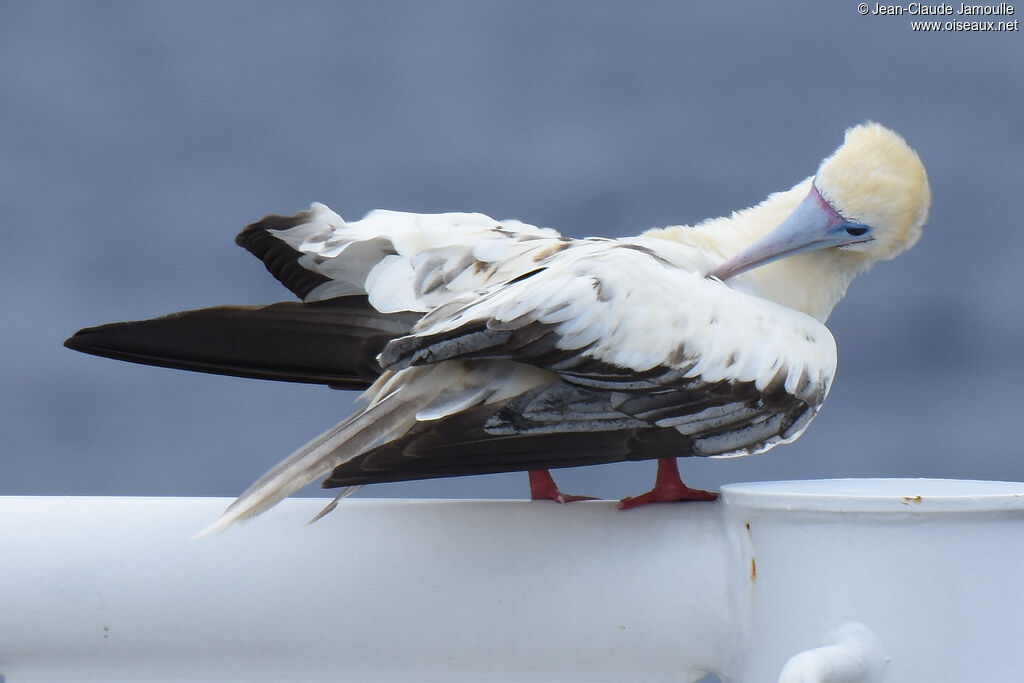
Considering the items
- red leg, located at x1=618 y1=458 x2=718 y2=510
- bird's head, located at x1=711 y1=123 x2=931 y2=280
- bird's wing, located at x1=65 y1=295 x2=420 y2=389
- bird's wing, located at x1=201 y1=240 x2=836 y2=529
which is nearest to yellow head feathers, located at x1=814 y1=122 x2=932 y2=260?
bird's head, located at x1=711 y1=123 x2=931 y2=280

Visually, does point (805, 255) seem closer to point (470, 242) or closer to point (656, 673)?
point (470, 242)

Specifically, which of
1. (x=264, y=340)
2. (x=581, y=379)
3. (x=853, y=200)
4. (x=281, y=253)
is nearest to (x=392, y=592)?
(x=581, y=379)

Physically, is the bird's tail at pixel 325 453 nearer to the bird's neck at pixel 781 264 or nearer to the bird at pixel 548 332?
the bird at pixel 548 332

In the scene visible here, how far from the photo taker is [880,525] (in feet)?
2.58

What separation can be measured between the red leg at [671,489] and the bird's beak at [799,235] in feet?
0.75

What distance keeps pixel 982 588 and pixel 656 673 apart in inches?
11.5

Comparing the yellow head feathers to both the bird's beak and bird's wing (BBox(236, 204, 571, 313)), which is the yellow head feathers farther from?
bird's wing (BBox(236, 204, 571, 313))

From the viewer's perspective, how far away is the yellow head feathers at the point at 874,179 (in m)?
1.29

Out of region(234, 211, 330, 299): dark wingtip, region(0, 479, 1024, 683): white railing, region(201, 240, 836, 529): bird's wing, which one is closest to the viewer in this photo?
region(0, 479, 1024, 683): white railing

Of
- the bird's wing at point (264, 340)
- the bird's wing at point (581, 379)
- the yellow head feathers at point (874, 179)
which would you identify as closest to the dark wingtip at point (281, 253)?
the bird's wing at point (264, 340)

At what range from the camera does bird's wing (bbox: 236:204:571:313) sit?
124 centimetres

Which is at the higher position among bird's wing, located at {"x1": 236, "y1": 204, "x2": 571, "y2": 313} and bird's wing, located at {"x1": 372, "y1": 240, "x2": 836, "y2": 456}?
bird's wing, located at {"x1": 236, "y1": 204, "x2": 571, "y2": 313}

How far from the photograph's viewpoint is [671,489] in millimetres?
1179

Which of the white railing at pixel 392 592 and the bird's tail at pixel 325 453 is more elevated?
the bird's tail at pixel 325 453
